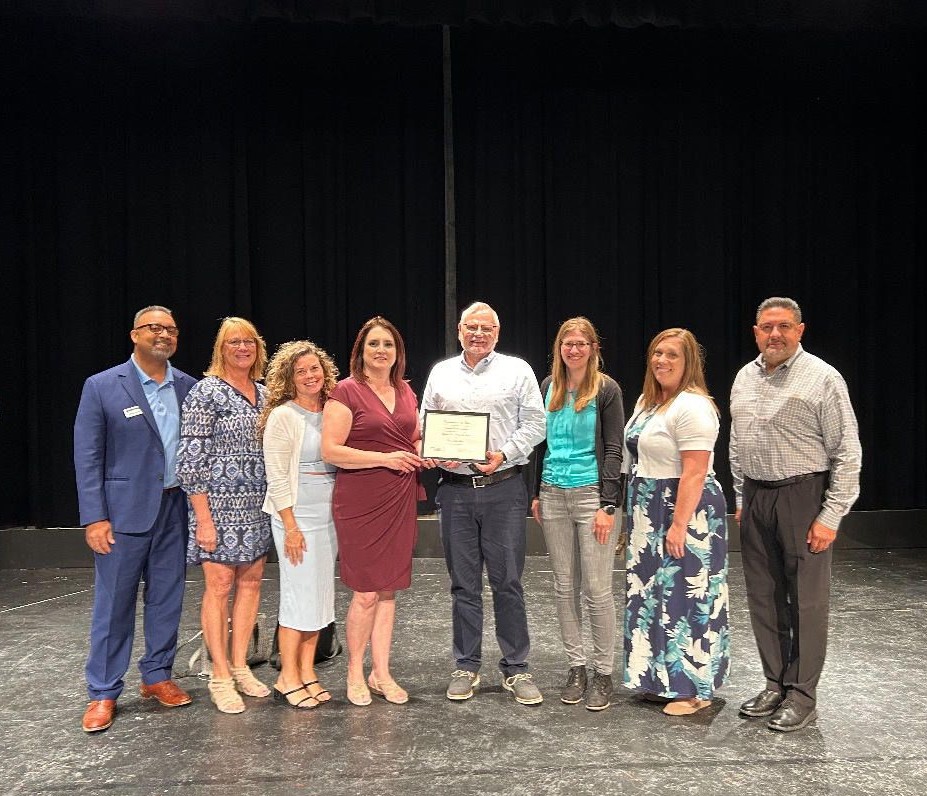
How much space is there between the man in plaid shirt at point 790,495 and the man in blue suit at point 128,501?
222 centimetres

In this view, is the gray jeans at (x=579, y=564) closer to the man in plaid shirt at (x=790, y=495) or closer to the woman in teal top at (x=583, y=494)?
the woman in teal top at (x=583, y=494)

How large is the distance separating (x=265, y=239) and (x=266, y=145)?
2.31 ft

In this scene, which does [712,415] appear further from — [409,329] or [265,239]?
[265,239]

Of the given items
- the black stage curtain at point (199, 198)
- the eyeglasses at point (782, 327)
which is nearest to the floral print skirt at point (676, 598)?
the eyeglasses at point (782, 327)

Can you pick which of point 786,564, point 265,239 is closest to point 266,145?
point 265,239

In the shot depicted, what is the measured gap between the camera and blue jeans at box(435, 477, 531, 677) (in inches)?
131

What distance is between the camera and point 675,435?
3113 millimetres

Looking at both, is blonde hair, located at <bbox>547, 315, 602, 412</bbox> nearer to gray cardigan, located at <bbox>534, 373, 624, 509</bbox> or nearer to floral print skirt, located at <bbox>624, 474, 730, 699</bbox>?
gray cardigan, located at <bbox>534, 373, 624, 509</bbox>

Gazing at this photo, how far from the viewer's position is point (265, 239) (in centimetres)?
644

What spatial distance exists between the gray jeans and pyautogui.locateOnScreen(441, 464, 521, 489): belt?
156 mm

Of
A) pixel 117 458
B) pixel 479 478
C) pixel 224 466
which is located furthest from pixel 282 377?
pixel 479 478

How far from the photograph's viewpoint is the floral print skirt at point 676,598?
3141 mm

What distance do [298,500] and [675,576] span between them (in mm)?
1453

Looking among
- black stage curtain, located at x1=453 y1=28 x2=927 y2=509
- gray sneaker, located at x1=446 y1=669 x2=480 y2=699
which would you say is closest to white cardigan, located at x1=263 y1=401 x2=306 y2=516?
gray sneaker, located at x1=446 y1=669 x2=480 y2=699
